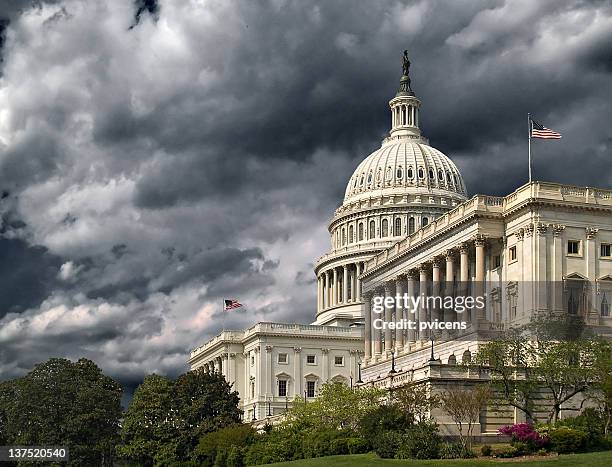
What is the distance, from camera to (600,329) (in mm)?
103312

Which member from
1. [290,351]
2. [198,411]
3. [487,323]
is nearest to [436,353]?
[487,323]

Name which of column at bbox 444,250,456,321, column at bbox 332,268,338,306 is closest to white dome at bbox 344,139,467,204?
column at bbox 332,268,338,306

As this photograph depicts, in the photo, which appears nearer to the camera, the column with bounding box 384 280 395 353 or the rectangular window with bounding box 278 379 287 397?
the column with bounding box 384 280 395 353

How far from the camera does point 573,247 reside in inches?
4213

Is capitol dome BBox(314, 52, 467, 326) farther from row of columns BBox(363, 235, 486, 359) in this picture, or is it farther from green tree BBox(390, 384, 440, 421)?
green tree BBox(390, 384, 440, 421)

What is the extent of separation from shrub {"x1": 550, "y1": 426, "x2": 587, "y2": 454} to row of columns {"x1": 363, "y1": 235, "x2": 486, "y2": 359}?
41557mm

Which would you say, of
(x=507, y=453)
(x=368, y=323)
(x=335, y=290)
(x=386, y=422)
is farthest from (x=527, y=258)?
(x=335, y=290)

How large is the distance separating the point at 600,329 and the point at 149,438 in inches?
1719

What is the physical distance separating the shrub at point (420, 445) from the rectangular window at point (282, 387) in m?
96.4

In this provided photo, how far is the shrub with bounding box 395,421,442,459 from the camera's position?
6919cm

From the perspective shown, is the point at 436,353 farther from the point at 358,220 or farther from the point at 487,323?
the point at 358,220

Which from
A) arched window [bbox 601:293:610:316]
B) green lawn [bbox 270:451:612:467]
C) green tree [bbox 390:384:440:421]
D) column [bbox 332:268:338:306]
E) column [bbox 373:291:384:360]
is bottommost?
green lawn [bbox 270:451:612:467]

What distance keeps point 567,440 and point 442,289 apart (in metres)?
54.5

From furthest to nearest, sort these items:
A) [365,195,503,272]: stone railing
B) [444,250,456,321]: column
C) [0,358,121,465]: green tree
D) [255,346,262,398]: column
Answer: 1. [255,346,262,398]: column
2. [0,358,121,465]: green tree
3. [444,250,456,321]: column
4. [365,195,503,272]: stone railing
